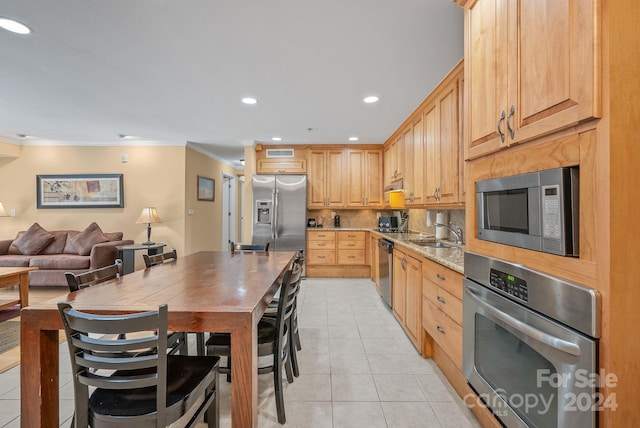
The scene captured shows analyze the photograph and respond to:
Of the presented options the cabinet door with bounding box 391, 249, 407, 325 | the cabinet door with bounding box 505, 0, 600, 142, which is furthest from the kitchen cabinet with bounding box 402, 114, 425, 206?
the cabinet door with bounding box 505, 0, 600, 142

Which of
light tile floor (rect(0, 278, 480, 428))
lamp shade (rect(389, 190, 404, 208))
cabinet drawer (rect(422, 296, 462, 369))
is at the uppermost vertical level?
lamp shade (rect(389, 190, 404, 208))

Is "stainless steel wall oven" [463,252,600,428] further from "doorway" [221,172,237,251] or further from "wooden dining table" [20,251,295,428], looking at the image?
"doorway" [221,172,237,251]

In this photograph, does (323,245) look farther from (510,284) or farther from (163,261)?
(510,284)

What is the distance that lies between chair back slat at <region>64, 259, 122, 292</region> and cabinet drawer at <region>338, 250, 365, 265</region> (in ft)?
11.6

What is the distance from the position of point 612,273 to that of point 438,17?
1728mm

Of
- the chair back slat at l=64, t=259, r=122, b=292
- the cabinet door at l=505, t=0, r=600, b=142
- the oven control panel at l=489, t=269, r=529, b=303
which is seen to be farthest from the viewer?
the chair back slat at l=64, t=259, r=122, b=292

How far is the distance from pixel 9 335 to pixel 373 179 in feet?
16.5

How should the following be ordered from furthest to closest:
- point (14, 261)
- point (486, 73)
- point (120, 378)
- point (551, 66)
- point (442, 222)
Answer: point (14, 261) → point (442, 222) → point (486, 73) → point (120, 378) → point (551, 66)

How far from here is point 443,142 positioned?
8.80 feet

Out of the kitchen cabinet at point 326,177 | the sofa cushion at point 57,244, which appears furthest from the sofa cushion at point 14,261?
the kitchen cabinet at point 326,177

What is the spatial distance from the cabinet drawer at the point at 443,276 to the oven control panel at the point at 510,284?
427 mm

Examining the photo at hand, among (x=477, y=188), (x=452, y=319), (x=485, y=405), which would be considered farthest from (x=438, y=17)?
(x=485, y=405)

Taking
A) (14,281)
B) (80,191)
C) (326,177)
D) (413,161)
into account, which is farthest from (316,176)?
(80,191)

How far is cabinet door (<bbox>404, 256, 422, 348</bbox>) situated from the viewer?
242 centimetres
